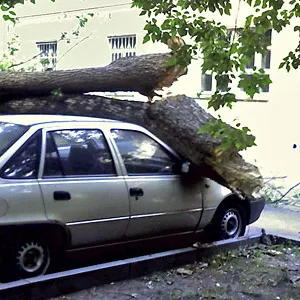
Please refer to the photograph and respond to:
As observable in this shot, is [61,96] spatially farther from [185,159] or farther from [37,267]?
[37,267]

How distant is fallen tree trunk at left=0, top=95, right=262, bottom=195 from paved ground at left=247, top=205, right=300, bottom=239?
1.29 meters

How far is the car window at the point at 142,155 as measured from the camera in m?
6.65

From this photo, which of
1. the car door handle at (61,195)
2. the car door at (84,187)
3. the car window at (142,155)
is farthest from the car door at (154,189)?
the car door handle at (61,195)

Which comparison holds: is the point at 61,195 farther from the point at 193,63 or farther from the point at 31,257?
the point at 193,63

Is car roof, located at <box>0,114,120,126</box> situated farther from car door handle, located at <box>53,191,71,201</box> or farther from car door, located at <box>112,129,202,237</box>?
car door handle, located at <box>53,191,71,201</box>

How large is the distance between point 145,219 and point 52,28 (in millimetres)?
17670

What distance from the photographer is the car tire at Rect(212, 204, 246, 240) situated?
754cm

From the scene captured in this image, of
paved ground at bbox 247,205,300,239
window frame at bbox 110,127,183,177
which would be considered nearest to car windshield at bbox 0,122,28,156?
window frame at bbox 110,127,183,177

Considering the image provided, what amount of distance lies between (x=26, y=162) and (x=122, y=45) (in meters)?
16.2

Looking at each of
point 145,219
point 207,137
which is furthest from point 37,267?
point 207,137

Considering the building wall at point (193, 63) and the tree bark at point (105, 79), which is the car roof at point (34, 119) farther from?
the building wall at point (193, 63)

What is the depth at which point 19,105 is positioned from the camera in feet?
28.8

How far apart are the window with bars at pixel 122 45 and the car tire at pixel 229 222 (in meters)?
14.0

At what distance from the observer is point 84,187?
239 inches
